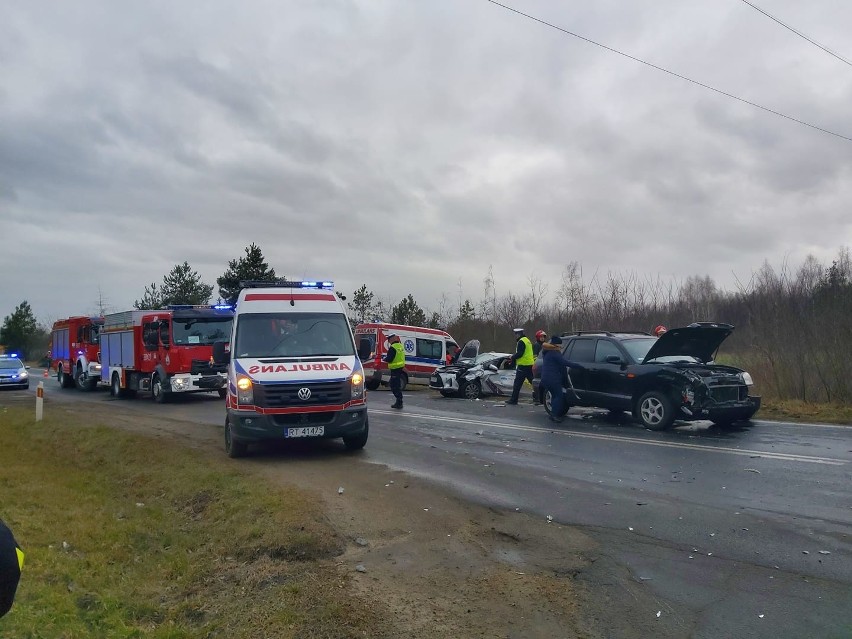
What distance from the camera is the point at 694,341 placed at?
521 inches

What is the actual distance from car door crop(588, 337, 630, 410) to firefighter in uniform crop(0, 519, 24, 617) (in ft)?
41.4

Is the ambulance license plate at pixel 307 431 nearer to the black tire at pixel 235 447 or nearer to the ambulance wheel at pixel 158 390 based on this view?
the black tire at pixel 235 447

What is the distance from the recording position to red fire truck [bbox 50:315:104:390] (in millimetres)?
30250

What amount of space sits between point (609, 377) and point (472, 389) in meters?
8.54

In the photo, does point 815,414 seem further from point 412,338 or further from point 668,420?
point 412,338

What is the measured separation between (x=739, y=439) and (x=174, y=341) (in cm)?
1609

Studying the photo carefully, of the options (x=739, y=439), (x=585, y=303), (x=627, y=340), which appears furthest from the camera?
(x=585, y=303)

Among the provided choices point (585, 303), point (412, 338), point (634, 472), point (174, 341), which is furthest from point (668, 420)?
point (585, 303)

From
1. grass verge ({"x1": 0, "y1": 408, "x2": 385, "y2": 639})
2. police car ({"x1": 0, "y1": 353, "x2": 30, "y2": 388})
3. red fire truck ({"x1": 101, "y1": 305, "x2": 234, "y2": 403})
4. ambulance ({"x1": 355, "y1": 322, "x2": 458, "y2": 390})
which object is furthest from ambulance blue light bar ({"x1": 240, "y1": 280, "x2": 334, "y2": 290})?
police car ({"x1": 0, "y1": 353, "x2": 30, "y2": 388})

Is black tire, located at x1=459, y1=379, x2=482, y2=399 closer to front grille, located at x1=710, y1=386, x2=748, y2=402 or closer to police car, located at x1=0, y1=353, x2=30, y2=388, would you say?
front grille, located at x1=710, y1=386, x2=748, y2=402

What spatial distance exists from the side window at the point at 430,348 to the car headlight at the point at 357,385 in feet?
62.3

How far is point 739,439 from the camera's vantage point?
464 inches

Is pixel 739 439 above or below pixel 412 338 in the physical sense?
below

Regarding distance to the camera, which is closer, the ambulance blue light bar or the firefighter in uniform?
the firefighter in uniform
